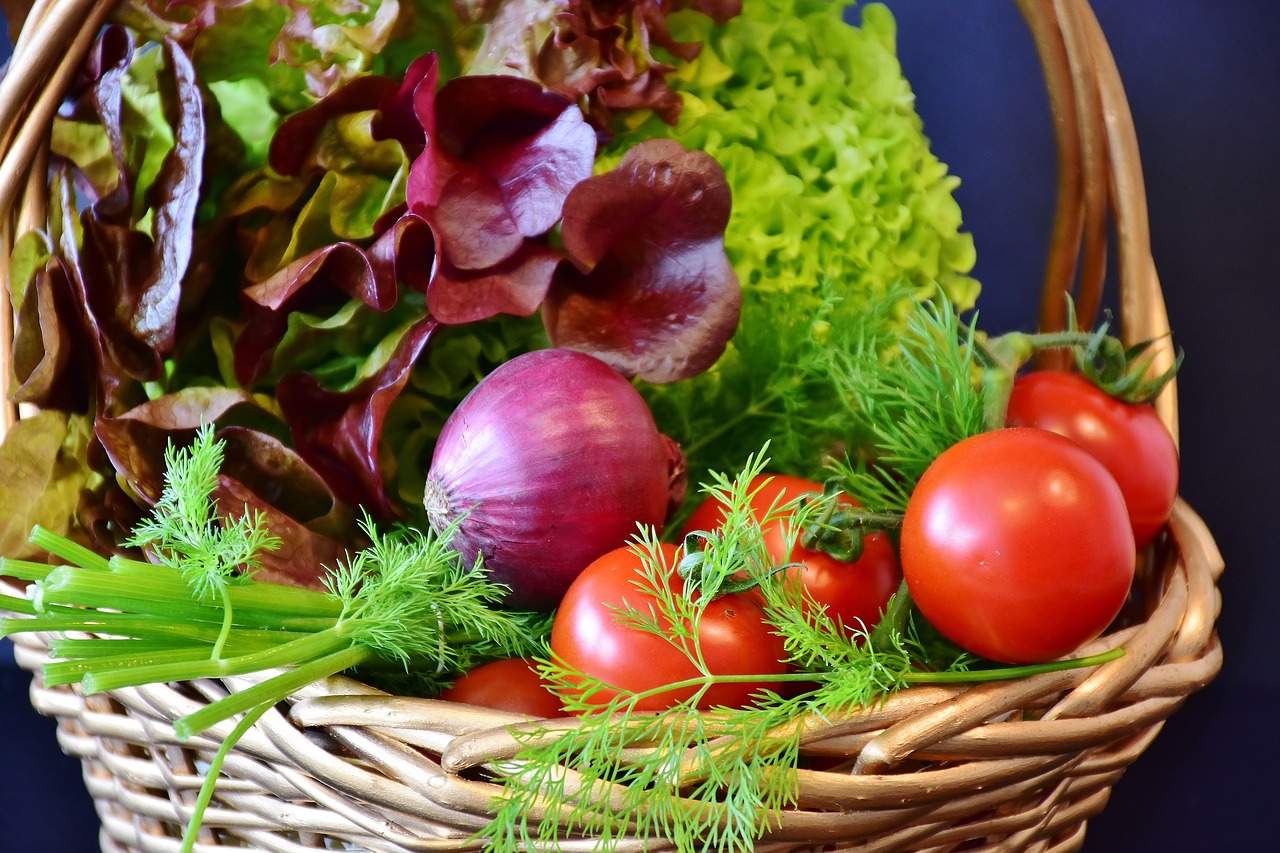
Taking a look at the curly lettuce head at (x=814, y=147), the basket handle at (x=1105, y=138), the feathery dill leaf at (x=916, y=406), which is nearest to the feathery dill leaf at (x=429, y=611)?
the feathery dill leaf at (x=916, y=406)

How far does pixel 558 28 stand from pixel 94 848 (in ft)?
3.23

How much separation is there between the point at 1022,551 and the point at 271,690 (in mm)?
384

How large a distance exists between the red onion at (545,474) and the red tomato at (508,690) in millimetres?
60

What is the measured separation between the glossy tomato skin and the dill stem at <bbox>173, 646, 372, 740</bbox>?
309mm

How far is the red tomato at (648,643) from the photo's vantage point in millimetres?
536

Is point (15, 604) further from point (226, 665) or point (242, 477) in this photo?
point (242, 477)

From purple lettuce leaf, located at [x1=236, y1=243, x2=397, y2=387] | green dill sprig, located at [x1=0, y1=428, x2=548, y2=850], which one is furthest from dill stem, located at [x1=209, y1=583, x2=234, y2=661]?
purple lettuce leaf, located at [x1=236, y1=243, x2=397, y2=387]

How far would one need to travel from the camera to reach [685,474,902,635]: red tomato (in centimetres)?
60

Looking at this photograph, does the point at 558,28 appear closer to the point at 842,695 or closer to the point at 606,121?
the point at 606,121

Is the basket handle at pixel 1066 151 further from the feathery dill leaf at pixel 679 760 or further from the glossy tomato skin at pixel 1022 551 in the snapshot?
the feathery dill leaf at pixel 679 760

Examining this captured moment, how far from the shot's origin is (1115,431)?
708mm

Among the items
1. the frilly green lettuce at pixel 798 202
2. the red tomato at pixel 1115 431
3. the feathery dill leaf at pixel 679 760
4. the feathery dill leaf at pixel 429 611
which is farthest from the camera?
the frilly green lettuce at pixel 798 202

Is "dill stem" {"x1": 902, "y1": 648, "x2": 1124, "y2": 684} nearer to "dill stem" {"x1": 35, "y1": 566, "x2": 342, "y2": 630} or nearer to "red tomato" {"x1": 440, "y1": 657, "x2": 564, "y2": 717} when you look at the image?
"red tomato" {"x1": 440, "y1": 657, "x2": 564, "y2": 717}

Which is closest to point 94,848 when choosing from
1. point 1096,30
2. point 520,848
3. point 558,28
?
point 520,848
